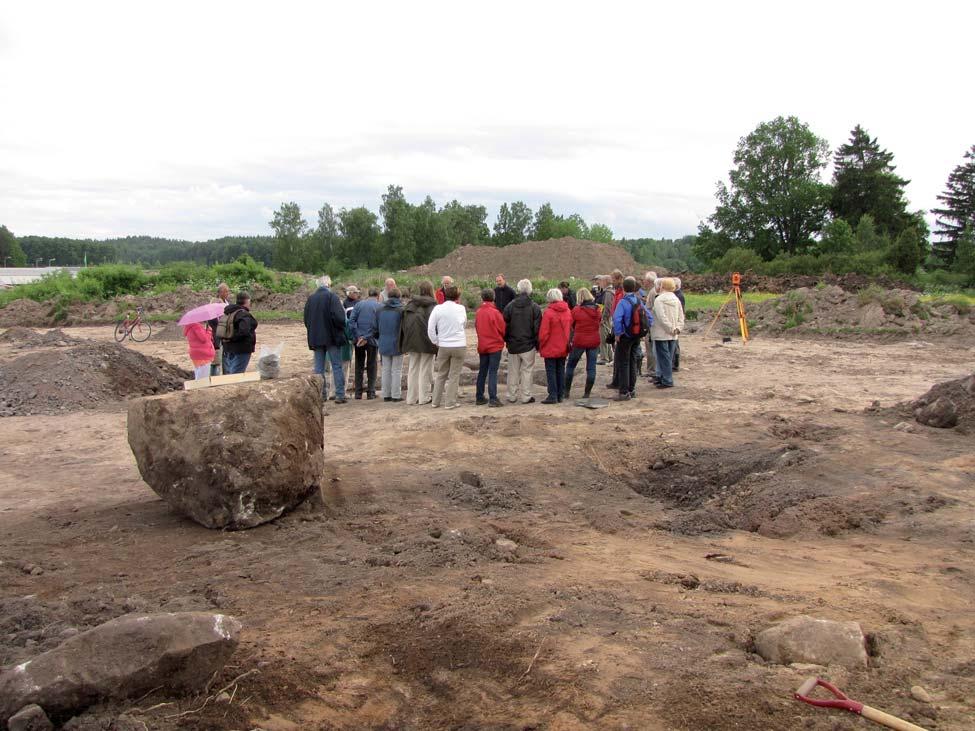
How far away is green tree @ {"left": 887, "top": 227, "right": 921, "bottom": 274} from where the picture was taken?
46594 mm

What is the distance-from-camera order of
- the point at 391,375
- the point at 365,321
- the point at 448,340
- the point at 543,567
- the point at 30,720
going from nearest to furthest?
the point at 30,720
the point at 543,567
the point at 448,340
the point at 365,321
the point at 391,375

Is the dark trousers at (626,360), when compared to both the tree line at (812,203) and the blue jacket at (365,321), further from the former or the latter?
the tree line at (812,203)

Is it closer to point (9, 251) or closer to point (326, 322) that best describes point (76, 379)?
point (326, 322)

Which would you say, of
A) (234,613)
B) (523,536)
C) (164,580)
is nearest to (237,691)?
(234,613)

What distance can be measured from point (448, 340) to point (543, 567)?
637cm

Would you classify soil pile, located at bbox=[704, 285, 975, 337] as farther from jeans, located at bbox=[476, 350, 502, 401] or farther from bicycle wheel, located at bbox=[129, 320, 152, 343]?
bicycle wheel, located at bbox=[129, 320, 152, 343]

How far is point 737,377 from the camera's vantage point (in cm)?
1448

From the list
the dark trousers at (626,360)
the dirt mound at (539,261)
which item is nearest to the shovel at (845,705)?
the dark trousers at (626,360)

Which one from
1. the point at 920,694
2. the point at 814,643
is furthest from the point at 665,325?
the point at 920,694

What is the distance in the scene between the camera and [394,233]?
72.1 metres

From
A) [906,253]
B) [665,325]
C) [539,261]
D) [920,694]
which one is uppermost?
[906,253]

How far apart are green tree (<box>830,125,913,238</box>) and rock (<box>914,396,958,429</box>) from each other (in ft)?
185

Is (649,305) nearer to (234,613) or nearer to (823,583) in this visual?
(823,583)

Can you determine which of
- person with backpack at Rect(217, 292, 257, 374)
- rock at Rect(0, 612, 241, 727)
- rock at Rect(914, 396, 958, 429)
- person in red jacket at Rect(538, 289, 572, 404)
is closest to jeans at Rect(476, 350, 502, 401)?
person in red jacket at Rect(538, 289, 572, 404)
